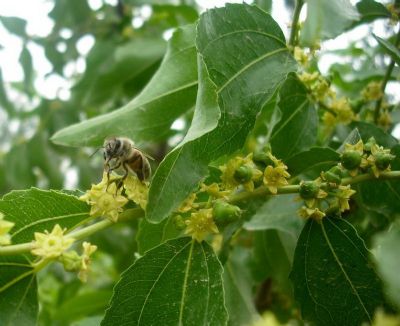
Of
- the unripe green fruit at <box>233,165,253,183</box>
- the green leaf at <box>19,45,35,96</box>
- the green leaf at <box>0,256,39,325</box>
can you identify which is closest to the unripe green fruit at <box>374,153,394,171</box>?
the unripe green fruit at <box>233,165,253,183</box>

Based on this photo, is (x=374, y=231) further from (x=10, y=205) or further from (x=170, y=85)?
(x=10, y=205)

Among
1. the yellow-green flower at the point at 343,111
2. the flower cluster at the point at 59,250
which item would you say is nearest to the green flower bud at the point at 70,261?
the flower cluster at the point at 59,250

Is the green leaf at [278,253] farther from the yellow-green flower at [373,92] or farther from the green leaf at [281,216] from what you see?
the yellow-green flower at [373,92]

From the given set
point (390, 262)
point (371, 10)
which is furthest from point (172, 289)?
point (371, 10)

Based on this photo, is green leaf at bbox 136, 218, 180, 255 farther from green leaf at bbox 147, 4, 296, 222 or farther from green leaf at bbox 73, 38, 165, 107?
green leaf at bbox 73, 38, 165, 107

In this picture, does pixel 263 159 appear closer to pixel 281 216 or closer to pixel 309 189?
pixel 309 189
